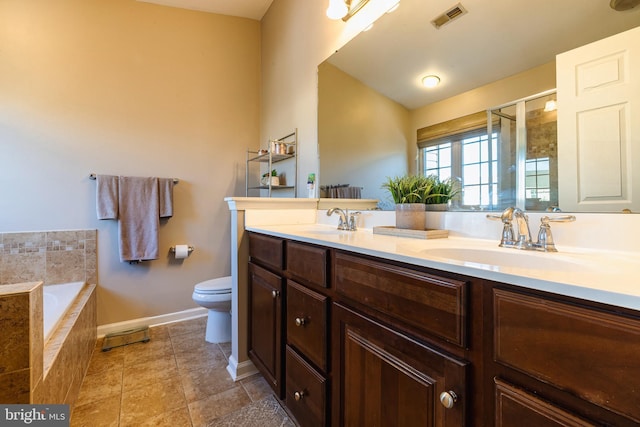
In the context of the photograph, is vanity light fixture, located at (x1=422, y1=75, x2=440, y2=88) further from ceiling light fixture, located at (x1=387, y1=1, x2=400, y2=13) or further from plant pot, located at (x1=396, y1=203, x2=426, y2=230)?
plant pot, located at (x1=396, y1=203, x2=426, y2=230)

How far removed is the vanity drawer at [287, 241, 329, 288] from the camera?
103 cm

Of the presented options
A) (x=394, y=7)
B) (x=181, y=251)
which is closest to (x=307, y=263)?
(x=394, y=7)

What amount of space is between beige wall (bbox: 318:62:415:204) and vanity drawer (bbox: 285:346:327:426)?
0.91 metres

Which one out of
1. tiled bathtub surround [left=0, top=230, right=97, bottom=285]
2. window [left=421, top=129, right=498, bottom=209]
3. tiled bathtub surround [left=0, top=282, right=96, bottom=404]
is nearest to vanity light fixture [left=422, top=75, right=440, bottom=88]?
window [left=421, top=129, right=498, bottom=209]

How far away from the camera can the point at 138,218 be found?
2.24 metres

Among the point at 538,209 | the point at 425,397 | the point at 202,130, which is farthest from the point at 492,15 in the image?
the point at 202,130

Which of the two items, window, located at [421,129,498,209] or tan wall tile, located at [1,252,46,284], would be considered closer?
window, located at [421,129,498,209]

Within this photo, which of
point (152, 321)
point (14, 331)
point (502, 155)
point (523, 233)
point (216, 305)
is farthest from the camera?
point (152, 321)

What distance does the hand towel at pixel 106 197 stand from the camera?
2.12 metres

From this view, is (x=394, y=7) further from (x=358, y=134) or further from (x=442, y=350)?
(x=442, y=350)

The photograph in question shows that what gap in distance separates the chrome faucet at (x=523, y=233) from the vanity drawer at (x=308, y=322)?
2.13 ft

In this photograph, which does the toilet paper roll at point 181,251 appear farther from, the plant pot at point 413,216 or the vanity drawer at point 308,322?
the plant pot at point 413,216

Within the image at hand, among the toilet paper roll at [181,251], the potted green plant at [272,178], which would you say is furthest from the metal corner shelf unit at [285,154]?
the toilet paper roll at [181,251]

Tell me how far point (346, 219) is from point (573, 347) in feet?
3.84
